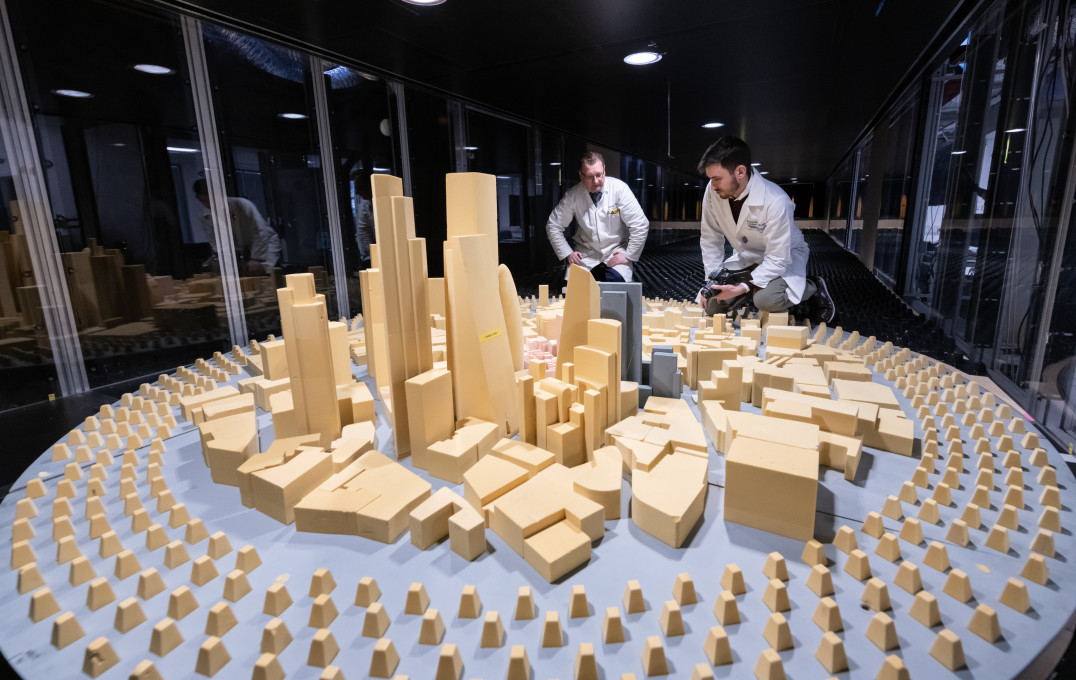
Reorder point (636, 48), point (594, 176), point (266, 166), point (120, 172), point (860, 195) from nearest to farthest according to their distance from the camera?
1. point (120, 172)
2. point (636, 48)
3. point (266, 166)
4. point (594, 176)
5. point (860, 195)

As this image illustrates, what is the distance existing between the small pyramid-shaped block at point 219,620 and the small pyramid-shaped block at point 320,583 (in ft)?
0.40

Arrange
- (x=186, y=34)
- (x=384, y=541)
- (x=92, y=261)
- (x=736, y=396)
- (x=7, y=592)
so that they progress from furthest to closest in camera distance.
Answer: (x=186, y=34), (x=92, y=261), (x=736, y=396), (x=384, y=541), (x=7, y=592)

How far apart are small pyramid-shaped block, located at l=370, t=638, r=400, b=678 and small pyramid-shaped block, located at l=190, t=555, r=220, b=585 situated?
1.35 ft

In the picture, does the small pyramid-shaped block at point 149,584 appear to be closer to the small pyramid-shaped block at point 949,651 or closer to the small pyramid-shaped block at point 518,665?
the small pyramid-shaped block at point 518,665

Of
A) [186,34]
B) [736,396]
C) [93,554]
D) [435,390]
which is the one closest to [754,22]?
[736,396]

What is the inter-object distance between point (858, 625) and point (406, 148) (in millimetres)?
3619

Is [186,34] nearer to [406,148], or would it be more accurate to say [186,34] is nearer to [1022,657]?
[406,148]

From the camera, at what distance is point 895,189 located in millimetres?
4129

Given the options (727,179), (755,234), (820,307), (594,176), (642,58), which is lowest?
(820,307)

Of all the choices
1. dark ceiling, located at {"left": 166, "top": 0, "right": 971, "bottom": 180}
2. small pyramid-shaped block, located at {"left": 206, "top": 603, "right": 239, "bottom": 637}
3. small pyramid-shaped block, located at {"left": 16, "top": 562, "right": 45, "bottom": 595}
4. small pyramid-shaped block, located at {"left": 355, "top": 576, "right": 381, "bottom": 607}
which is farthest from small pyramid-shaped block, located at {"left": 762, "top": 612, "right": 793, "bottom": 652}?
dark ceiling, located at {"left": 166, "top": 0, "right": 971, "bottom": 180}

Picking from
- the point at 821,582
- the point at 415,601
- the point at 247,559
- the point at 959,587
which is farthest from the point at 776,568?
the point at 247,559

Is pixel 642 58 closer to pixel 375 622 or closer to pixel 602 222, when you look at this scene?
pixel 602 222

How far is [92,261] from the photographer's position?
2195mm

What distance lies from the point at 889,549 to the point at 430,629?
835mm
